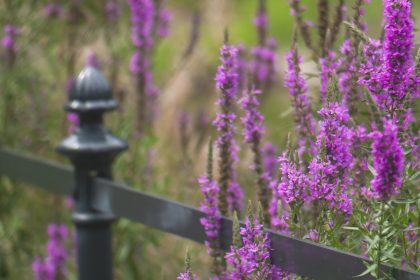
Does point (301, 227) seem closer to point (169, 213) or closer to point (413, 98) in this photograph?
point (413, 98)

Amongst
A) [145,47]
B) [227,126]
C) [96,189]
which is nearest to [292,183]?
[227,126]

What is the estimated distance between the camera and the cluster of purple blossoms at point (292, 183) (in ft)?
5.76

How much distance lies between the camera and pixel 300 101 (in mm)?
2137

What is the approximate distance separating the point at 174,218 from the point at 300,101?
0.53 meters

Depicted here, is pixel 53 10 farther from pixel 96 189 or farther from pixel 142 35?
pixel 96 189

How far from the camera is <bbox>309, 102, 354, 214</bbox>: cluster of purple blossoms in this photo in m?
1.68

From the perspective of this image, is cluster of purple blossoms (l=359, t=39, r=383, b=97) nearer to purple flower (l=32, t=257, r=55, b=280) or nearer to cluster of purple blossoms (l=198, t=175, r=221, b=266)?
cluster of purple blossoms (l=198, t=175, r=221, b=266)

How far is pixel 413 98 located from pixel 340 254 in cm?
42

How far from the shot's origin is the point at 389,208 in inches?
67.4

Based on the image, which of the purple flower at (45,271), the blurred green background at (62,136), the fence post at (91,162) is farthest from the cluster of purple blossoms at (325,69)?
the purple flower at (45,271)

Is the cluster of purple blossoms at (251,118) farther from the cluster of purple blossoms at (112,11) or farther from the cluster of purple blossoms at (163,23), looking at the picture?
the cluster of purple blossoms at (112,11)

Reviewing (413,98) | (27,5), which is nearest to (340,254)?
(413,98)

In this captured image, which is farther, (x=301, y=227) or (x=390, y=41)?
(x=301, y=227)

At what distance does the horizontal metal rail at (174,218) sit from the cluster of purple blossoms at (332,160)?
12 centimetres
